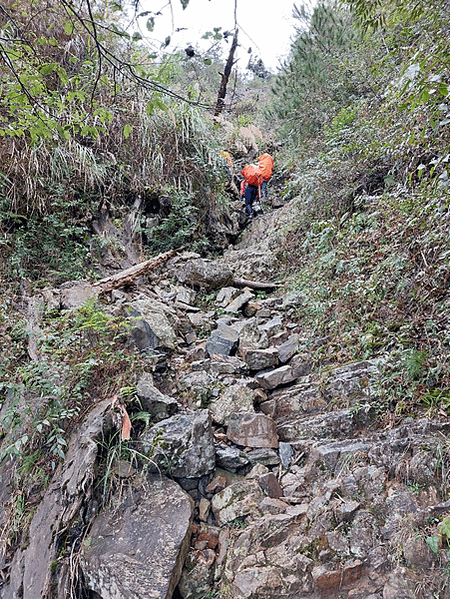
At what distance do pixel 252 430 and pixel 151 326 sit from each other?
1733 mm

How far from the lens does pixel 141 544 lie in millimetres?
2418

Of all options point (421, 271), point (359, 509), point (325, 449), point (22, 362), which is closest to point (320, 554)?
point (359, 509)

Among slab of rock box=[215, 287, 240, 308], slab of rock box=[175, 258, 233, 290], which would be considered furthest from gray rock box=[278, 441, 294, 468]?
slab of rock box=[175, 258, 233, 290]

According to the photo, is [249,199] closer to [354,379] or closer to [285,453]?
[354,379]

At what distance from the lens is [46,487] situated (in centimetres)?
287

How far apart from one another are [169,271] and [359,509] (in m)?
4.62

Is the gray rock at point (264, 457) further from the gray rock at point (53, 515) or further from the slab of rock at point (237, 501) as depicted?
the gray rock at point (53, 515)

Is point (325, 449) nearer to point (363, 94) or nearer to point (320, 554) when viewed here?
point (320, 554)

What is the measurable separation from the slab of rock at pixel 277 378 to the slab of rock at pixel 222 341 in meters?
0.61

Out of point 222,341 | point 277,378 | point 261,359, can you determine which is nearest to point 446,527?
point 277,378

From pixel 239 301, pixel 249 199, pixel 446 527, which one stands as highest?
pixel 249 199

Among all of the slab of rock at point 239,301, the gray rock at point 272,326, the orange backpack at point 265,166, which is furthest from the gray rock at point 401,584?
the orange backpack at point 265,166

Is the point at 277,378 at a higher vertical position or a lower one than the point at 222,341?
lower

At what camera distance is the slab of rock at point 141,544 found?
7.30 feet
